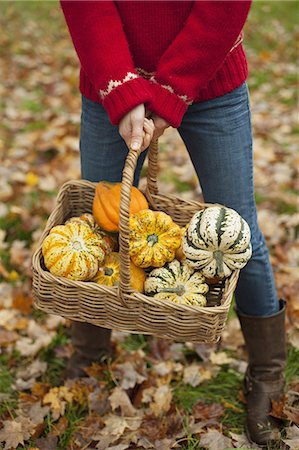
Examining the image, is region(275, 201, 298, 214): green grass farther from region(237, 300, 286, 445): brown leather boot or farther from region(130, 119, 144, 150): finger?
region(130, 119, 144, 150): finger

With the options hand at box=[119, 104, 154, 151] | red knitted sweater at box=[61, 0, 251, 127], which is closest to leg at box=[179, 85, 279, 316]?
red knitted sweater at box=[61, 0, 251, 127]

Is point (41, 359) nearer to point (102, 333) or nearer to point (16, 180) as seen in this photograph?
point (102, 333)

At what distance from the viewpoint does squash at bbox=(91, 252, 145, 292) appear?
201 centimetres

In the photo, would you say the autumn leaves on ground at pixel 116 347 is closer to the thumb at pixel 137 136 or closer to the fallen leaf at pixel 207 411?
the fallen leaf at pixel 207 411

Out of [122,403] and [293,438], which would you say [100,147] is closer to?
[122,403]

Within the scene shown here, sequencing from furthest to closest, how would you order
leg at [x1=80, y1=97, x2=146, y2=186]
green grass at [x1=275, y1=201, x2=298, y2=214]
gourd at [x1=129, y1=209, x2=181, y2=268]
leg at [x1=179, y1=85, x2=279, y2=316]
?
green grass at [x1=275, y1=201, x2=298, y2=214] < leg at [x1=80, y1=97, x2=146, y2=186] < leg at [x1=179, y1=85, x2=279, y2=316] < gourd at [x1=129, y1=209, x2=181, y2=268]

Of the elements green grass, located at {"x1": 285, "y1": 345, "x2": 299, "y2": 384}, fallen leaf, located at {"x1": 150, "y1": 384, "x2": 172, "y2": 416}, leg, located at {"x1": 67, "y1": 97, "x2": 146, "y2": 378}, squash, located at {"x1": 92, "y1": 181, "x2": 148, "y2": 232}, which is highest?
leg, located at {"x1": 67, "y1": 97, "x2": 146, "y2": 378}

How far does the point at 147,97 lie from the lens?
1.95 m

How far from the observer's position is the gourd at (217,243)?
1.92 metres

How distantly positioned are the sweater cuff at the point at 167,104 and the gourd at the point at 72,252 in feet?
1.54

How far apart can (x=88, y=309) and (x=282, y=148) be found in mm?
3196

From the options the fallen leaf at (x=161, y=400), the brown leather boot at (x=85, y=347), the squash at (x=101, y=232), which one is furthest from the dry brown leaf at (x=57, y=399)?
the squash at (x=101, y=232)

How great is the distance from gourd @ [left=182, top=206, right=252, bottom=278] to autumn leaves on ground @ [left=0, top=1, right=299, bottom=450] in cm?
79

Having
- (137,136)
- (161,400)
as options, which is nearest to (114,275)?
(137,136)
